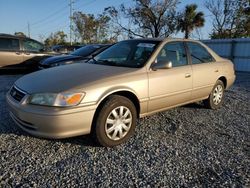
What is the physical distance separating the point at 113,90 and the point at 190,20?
105ft

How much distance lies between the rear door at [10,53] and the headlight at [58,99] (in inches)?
303

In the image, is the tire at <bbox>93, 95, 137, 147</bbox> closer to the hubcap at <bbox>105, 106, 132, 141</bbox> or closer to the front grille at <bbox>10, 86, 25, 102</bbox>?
the hubcap at <bbox>105, 106, 132, 141</bbox>

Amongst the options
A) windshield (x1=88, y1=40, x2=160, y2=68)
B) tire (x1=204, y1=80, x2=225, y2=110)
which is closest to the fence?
tire (x1=204, y1=80, x2=225, y2=110)

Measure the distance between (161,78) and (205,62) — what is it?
1560 mm

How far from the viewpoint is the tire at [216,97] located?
18.5 ft

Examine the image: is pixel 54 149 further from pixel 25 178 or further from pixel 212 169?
pixel 212 169

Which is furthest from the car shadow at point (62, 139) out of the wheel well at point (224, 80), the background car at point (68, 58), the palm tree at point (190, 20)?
the palm tree at point (190, 20)

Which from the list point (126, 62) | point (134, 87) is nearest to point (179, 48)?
point (126, 62)

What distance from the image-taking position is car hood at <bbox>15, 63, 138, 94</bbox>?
133 inches

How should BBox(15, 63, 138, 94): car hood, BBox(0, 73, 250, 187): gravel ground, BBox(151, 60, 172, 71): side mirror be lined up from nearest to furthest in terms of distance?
BBox(0, 73, 250, 187): gravel ground
BBox(15, 63, 138, 94): car hood
BBox(151, 60, 172, 71): side mirror

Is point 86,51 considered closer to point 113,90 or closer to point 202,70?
point 202,70

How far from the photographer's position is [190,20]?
3309 centimetres

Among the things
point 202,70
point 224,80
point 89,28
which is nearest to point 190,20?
point 89,28

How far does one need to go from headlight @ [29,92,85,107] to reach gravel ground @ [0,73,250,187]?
2.17 ft
